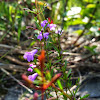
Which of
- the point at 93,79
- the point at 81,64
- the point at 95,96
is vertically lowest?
the point at 95,96

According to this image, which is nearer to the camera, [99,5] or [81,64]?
[81,64]

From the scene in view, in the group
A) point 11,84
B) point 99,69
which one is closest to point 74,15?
point 99,69

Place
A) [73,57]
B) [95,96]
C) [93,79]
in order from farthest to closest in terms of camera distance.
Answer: [73,57]
[93,79]
[95,96]

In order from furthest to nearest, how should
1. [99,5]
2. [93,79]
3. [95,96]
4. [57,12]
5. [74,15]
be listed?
[57,12] → [74,15] → [99,5] → [93,79] → [95,96]

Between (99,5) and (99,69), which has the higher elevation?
(99,5)

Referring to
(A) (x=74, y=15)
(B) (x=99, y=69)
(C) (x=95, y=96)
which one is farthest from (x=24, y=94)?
(A) (x=74, y=15)

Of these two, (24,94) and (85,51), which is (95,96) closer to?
(24,94)

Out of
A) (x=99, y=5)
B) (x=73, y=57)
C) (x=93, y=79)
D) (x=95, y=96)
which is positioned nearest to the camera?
(x=95, y=96)

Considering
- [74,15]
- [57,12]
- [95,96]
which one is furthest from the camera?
[57,12]

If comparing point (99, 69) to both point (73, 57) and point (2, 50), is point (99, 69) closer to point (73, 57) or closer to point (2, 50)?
point (73, 57)
